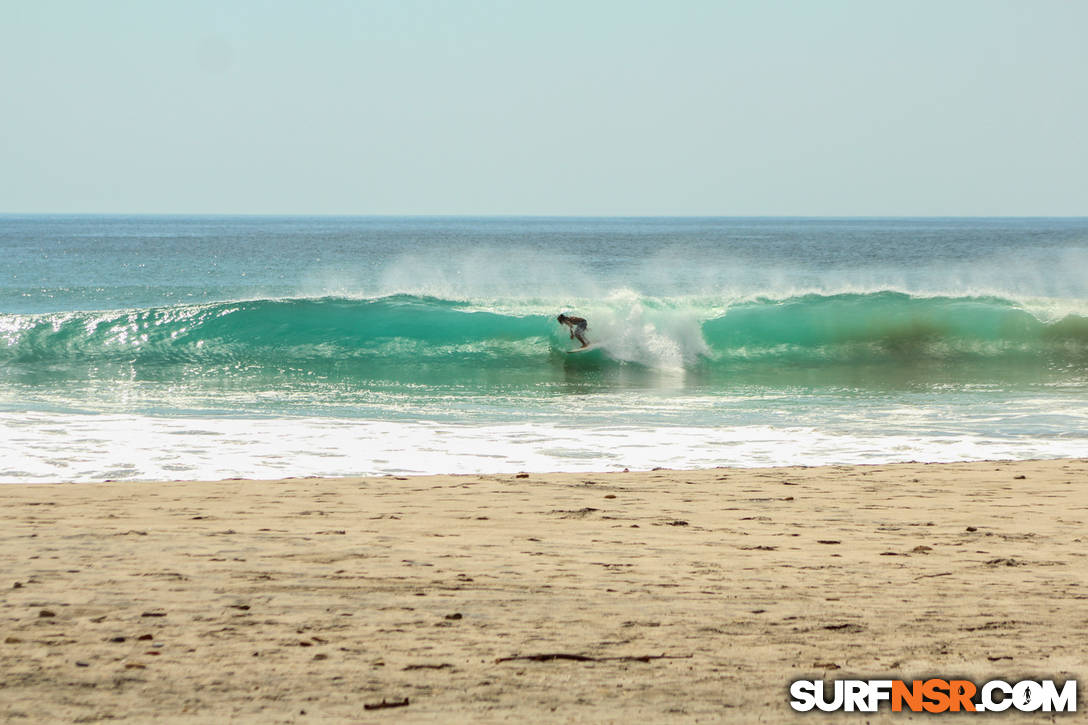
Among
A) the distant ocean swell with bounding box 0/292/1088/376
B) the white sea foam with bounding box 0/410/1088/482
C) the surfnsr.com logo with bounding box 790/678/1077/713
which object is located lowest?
the white sea foam with bounding box 0/410/1088/482

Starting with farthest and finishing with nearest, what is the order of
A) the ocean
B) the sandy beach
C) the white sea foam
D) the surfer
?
the surfer, the ocean, the white sea foam, the sandy beach

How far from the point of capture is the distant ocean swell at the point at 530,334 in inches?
646

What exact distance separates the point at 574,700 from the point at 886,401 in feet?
31.9

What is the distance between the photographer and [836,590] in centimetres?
421

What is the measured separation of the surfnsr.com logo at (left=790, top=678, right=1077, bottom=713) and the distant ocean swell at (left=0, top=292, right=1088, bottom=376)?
1240 centimetres

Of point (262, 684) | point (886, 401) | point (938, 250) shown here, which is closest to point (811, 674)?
point (262, 684)

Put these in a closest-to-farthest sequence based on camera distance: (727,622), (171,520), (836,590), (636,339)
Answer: (727,622), (836,590), (171,520), (636,339)

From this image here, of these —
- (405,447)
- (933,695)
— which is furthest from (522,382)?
(933,695)

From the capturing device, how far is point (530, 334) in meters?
17.8

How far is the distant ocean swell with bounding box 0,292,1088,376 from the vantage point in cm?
1641

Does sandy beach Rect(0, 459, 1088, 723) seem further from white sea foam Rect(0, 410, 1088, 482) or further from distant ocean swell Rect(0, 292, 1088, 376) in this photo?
distant ocean swell Rect(0, 292, 1088, 376)

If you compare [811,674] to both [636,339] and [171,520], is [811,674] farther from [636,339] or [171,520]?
[636,339]

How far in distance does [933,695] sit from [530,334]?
14828 mm

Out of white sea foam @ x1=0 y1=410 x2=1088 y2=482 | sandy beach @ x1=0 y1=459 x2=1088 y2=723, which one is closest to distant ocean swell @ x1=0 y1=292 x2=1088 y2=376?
white sea foam @ x1=0 y1=410 x2=1088 y2=482
